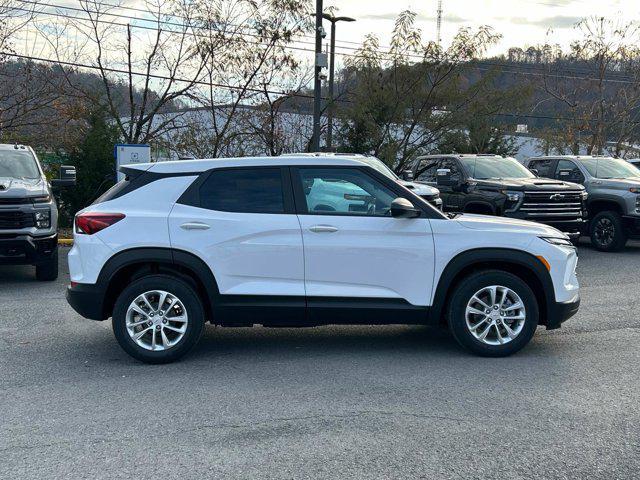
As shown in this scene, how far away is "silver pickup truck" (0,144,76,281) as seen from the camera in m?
9.67

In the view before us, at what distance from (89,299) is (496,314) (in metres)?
3.53

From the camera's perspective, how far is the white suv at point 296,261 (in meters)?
6.14

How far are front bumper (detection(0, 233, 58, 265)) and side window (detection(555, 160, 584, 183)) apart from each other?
10.5 m

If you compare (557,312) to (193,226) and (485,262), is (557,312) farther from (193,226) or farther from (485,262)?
(193,226)

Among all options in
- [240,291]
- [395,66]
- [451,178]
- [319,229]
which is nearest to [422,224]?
[319,229]

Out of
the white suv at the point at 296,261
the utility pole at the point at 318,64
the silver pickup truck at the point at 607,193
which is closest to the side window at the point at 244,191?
the white suv at the point at 296,261

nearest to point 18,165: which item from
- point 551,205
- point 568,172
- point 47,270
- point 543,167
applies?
point 47,270

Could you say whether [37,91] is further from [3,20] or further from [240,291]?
[240,291]

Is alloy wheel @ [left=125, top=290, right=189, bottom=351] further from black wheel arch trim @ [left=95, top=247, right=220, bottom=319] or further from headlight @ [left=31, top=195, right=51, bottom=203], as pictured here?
headlight @ [left=31, top=195, right=51, bottom=203]

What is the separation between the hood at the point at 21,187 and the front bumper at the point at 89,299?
13.4 ft

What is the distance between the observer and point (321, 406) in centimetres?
512

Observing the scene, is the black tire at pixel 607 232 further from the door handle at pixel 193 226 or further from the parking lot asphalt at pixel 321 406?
the door handle at pixel 193 226

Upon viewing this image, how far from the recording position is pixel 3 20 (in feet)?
54.5

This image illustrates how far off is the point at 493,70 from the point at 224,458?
19.3m
